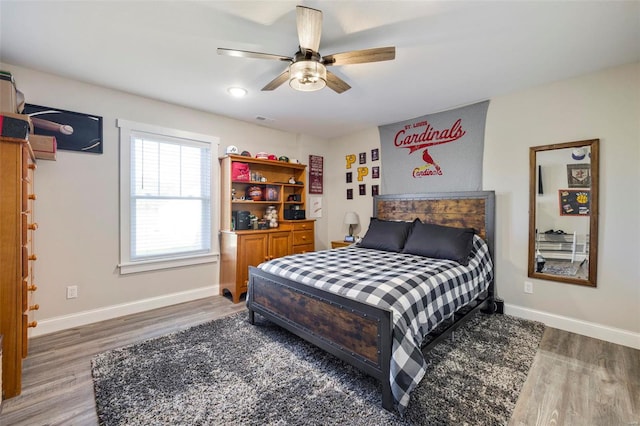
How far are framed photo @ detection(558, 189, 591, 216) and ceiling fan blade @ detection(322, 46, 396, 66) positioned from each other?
2.27 meters

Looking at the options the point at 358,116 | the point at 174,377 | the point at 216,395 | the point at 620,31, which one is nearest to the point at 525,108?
the point at 620,31

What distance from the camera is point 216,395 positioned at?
176 centimetres

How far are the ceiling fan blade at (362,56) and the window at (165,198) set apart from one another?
2.34m

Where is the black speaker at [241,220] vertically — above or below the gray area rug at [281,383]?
above

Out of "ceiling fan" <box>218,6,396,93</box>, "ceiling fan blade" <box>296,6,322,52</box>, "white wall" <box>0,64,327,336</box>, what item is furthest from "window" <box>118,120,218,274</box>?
"ceiling fan blade" <box>296,6,322,52</box>

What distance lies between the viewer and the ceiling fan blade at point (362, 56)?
5.95 feet

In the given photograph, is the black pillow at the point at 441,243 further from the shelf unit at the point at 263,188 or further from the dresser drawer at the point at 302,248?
the shelf unit at the point at 263,188

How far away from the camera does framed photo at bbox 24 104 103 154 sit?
2596 millimetres

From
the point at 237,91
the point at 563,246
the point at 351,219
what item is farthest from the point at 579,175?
the point at 237,91

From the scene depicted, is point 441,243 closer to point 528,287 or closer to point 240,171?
point 528,287

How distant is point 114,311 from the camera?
298cm

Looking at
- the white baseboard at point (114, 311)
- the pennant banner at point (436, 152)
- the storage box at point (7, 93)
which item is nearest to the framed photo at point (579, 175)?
the pennant banner at point (436, 152)

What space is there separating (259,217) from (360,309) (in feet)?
9.16

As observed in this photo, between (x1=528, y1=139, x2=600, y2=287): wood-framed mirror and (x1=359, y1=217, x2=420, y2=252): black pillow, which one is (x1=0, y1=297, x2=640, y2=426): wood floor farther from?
(x1=359, y1=217, x2=420, y2=252): black pillow
